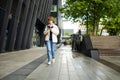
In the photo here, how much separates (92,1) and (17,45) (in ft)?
26.6

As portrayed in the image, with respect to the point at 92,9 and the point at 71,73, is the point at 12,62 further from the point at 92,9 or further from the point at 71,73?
the point at 92,9

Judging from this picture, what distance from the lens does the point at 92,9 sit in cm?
2981

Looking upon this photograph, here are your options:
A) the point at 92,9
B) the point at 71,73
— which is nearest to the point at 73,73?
the point at 71,73

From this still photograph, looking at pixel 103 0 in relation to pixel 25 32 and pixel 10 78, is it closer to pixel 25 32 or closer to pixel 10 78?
pixel 25 32

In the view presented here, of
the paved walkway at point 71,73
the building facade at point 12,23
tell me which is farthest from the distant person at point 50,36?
the building facade at point 12,23

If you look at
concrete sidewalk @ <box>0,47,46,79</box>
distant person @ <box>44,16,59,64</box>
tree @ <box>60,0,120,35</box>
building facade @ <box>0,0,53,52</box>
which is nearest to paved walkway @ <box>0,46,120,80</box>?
concrete sidewalk @ <box>0,47,46,79</box>

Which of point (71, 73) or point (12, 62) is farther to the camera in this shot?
point (12, 62)

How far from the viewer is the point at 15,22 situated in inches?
1000

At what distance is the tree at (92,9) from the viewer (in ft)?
92.7

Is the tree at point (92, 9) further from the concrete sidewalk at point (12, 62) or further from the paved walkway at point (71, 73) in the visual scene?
the paved walkway at point (71, 73)

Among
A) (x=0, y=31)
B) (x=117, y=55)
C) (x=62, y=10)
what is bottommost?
(x=117, y=55)

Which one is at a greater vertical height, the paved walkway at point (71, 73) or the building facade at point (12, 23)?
the building facade at point (12, 23)

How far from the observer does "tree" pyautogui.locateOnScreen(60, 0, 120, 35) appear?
28.3 metres

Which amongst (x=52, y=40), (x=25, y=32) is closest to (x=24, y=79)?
(x=52, y=40)
